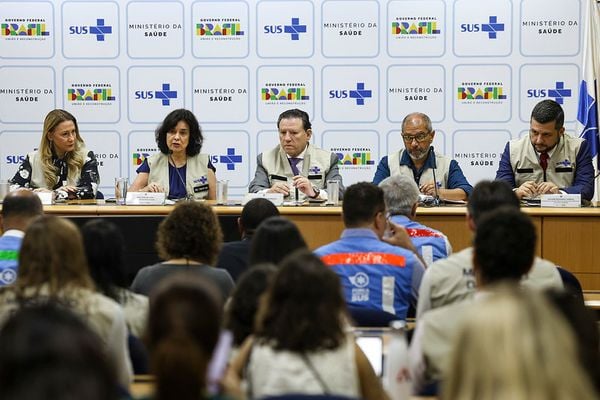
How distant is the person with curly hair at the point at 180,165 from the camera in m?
6.57

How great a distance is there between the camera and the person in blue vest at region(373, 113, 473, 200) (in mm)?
6414

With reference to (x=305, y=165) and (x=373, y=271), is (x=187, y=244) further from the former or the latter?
(x=305, y=165)

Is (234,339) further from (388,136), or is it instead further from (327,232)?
(388,136)

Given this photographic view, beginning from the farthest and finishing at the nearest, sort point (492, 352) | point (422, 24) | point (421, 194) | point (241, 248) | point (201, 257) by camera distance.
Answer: point (422, 24), point (421, 194), point (241, 248), point (201, 257), point (492, 352)

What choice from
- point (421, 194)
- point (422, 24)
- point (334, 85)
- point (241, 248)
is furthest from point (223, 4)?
point (241, 248)

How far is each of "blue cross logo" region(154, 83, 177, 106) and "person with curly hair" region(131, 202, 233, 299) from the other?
426cm

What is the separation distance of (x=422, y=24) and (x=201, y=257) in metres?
4.62

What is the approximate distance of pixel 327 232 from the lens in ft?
19.0

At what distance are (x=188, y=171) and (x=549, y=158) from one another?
8.43ft

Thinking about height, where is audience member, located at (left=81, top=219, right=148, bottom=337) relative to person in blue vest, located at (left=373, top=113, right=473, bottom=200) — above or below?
below

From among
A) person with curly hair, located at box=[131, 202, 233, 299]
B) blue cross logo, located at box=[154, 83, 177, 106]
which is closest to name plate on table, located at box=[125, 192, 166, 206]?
blue cross logo, located at box=[154, 83, 177, 106]

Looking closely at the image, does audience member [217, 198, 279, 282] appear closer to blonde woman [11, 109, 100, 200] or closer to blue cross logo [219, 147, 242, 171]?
blonde woman [11, 109, 100, 200]

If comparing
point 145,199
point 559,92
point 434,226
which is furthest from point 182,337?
point 559,92

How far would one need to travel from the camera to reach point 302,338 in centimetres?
219
